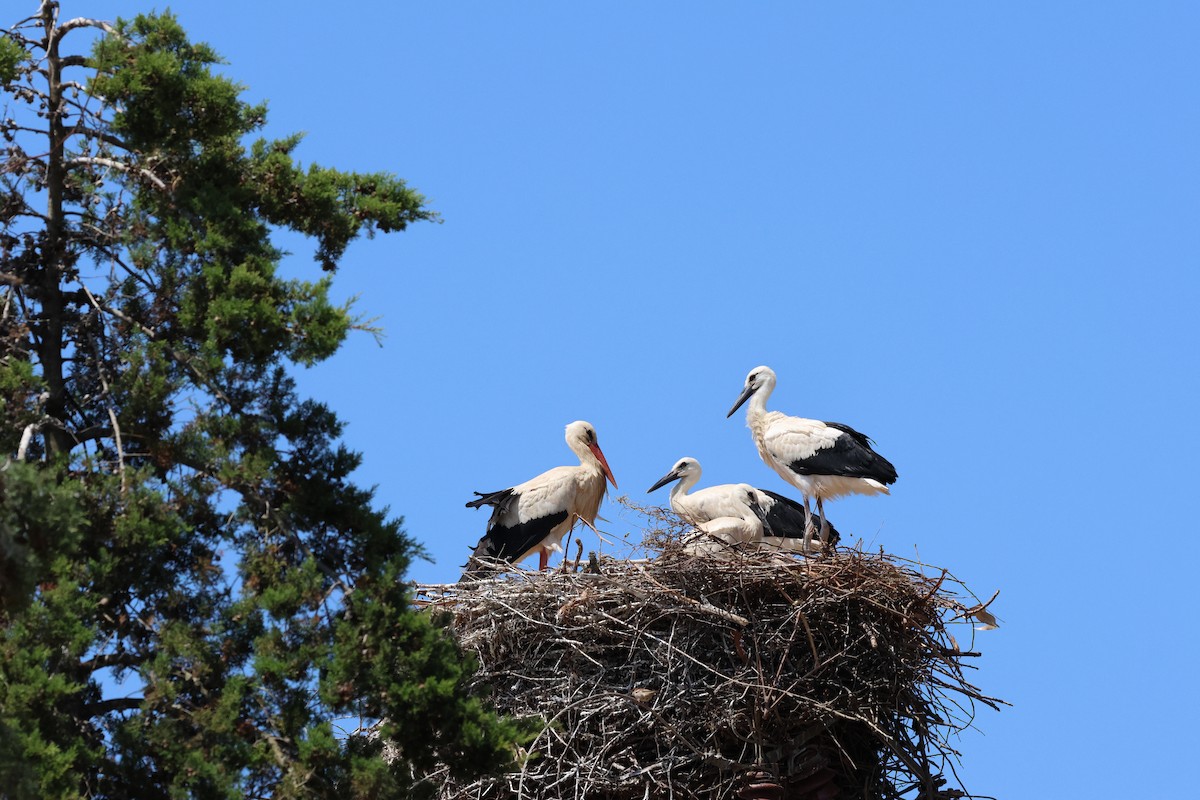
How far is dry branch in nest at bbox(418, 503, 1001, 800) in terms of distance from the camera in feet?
34.6

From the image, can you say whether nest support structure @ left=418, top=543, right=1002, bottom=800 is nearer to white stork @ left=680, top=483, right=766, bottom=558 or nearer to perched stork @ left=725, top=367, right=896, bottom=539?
white stork @ left=680, top=483, right=766, bottom=558

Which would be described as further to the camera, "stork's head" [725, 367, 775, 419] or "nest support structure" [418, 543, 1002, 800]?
"stork's head" [725, 367, 775, 419]

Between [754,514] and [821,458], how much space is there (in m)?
0.80

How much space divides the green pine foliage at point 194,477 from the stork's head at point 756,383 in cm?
562

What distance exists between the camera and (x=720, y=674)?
10.5 meters

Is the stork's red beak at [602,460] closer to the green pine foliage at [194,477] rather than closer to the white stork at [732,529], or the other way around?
the white stork at [732,529]

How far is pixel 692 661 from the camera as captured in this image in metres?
10.8

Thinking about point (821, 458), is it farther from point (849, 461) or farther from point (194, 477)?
point (194, 477)

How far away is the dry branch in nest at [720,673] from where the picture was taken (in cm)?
1053

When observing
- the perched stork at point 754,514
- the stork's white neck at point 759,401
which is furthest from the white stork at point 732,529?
the stork's white neck at point 759,401

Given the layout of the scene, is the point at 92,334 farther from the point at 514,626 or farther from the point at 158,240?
the point at 514,626

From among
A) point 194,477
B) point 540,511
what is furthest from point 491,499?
point 194,477

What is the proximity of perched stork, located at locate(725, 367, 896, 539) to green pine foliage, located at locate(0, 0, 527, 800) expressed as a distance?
498 centimetres

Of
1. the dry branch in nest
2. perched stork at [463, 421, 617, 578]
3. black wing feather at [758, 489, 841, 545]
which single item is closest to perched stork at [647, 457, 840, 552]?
black wing feather at [758, 489, 841, 545]
